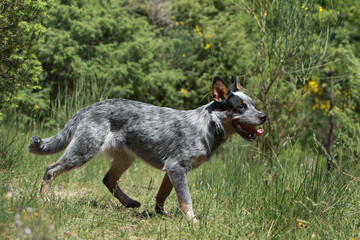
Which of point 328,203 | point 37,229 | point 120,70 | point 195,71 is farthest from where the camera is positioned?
point 195,71

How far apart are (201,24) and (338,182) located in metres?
9.57

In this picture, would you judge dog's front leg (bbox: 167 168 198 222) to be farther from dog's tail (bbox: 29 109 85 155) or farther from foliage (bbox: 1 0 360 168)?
foliage (bbox: 1 0 360 168)

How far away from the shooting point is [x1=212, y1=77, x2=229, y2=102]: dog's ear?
533 cm

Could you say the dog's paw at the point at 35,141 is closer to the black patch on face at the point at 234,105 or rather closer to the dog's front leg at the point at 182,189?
the dog's front leg at the point at 182,189

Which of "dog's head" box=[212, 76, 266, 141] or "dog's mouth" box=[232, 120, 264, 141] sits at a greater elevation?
"dog's head" box=[212, 76, 266, 141]

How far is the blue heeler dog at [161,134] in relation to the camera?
17.4 feet

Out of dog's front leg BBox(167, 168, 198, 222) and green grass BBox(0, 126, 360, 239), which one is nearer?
green grass BBox(0, 126, 360, 239)

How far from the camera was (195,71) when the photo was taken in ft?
42.6

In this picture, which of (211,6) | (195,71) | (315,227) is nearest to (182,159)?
(315,227)

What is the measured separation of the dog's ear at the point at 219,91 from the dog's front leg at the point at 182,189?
1.02 metres

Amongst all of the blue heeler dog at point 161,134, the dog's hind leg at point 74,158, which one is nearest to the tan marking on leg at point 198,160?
the blue heeler dog at point 161,134

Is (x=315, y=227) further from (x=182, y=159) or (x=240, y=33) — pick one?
(x=240, y=33)

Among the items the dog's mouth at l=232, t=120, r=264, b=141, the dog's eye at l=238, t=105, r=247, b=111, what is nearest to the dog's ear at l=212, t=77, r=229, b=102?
the dog's eye at l=238, t=105, r=247, b=111

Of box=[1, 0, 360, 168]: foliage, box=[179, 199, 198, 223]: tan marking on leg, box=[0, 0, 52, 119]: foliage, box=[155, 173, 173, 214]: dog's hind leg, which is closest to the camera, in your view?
box=[179, 199, 198, 223]: tan marking on leg
